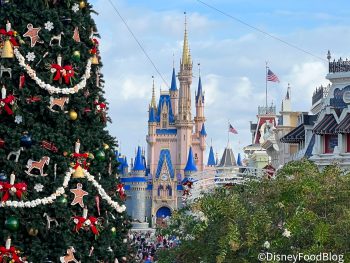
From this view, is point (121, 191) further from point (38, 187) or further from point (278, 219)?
point (278, 219)

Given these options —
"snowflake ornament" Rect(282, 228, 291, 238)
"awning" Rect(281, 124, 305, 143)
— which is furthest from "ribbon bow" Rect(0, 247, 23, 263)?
"awning" Rect(281, 124, 305, 143)

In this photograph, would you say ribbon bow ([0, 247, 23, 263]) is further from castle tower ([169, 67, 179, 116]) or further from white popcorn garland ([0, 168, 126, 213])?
castle tower ([169, 67, 179, 116])

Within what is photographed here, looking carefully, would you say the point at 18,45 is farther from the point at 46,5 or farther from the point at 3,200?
the point at 3,200

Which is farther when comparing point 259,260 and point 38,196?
point 259,260

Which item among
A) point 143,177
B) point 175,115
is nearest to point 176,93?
point 175,115

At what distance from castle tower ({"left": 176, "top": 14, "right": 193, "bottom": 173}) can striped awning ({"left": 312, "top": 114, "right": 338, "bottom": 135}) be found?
405ft

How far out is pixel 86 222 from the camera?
44.0 feet

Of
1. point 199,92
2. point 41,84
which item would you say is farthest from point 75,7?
point 199,92

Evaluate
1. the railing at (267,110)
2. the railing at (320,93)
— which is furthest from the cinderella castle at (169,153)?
the railing at (320,93)

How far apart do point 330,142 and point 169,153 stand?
123882mm

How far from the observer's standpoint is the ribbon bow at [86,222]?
13352mm

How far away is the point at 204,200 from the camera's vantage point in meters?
20.6

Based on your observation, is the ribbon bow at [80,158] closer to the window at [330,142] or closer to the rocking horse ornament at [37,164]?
the rocking horse ornament at [37,164]

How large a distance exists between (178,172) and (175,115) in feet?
32.7
